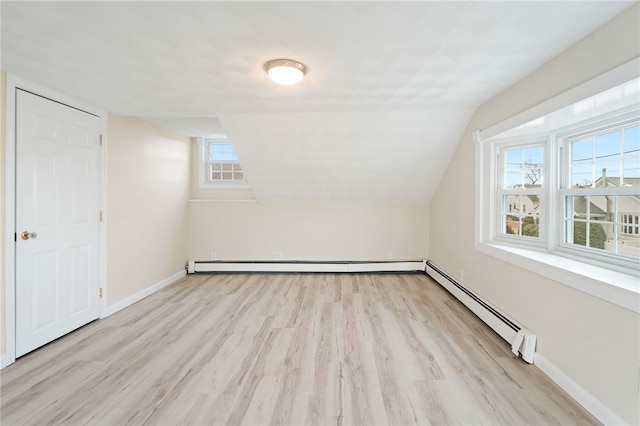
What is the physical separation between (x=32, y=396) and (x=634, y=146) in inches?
166

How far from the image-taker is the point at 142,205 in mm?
3566

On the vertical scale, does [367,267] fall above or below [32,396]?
above

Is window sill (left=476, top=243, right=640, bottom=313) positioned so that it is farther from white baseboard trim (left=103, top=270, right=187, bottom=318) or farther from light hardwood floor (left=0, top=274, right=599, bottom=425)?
white baseboard trim (left=103, top=270, right=187, bottom=318)

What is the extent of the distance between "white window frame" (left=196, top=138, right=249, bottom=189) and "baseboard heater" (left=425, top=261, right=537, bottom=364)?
3.52 meters

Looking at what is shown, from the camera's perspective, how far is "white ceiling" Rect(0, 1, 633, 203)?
148cm

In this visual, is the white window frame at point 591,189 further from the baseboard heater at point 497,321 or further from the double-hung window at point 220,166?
the double-hung window at point 220,166

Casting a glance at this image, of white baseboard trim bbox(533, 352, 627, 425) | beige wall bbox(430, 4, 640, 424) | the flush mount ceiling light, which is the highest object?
the flush mount ceiling light

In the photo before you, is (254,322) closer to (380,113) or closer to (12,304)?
(12,304)

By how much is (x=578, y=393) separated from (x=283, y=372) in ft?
6.18

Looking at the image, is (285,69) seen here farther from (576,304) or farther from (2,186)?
(576,304)

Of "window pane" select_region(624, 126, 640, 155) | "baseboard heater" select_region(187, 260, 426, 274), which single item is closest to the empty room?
"window pane" select_region(624, 126, 640, 155)

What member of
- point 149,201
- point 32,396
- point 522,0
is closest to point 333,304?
point 32,396

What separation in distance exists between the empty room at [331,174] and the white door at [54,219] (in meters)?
0.02

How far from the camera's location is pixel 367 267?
15.3 ft
